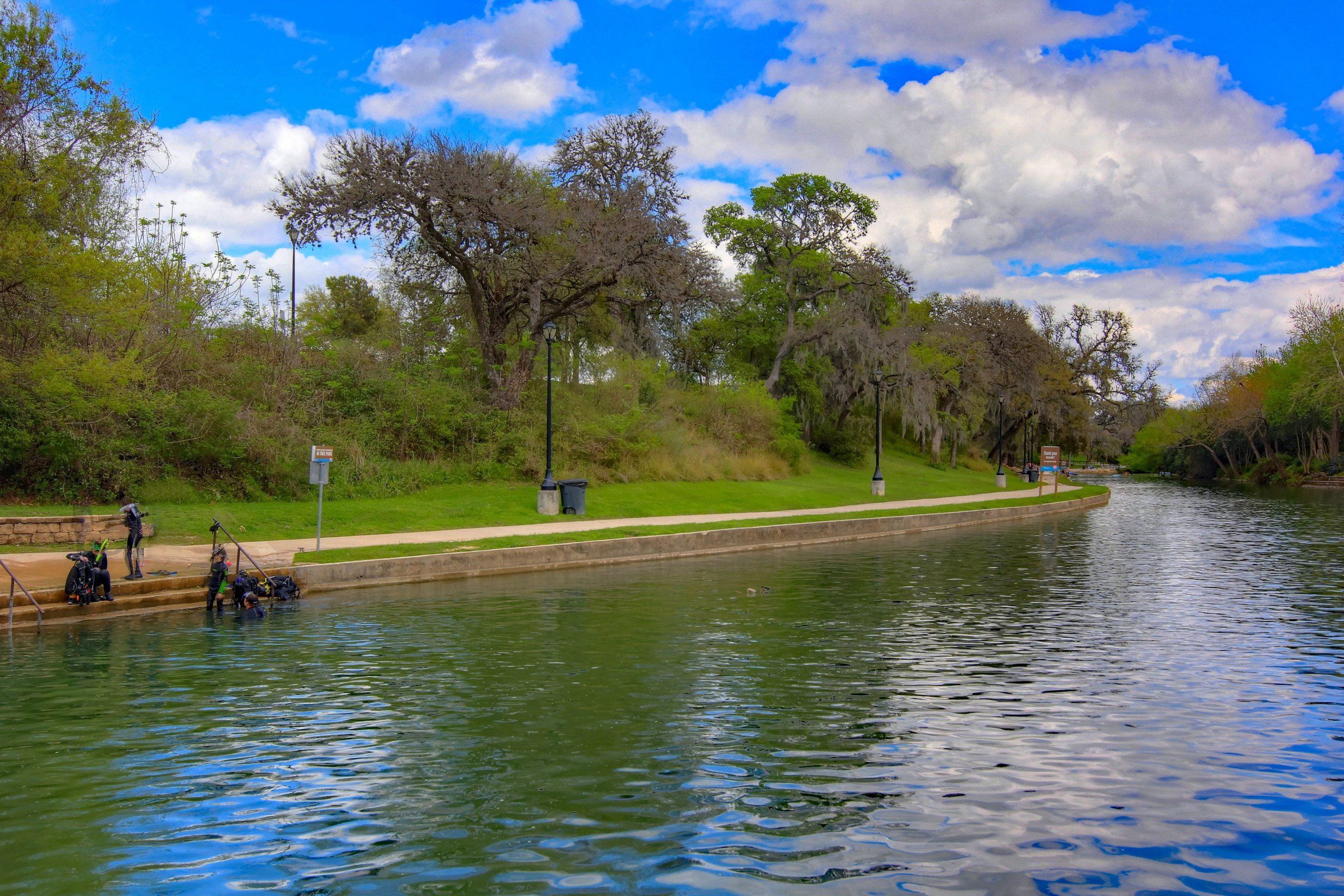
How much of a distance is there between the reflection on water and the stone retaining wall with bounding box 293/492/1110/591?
Answer: 6.93ft

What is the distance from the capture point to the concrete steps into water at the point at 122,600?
561 inches

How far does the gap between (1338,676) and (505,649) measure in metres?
9.57

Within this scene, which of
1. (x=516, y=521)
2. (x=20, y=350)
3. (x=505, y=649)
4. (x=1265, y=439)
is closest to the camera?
(x=505, y=649)

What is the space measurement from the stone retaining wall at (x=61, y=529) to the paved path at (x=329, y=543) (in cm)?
80

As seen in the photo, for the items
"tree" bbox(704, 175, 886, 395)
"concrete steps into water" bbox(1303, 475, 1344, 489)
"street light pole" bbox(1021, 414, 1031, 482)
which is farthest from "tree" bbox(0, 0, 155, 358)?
"concrete steps into water" bbox(1303, 475, 1344, 489)

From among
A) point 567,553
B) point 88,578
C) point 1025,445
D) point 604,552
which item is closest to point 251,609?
point 88,578

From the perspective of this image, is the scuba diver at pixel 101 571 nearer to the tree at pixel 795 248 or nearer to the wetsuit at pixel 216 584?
the wetsuit at pixel 216 584

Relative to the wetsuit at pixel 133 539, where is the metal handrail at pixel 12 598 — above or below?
below

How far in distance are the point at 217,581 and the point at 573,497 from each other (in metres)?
13.0

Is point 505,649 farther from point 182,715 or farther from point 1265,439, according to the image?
point 1265,439

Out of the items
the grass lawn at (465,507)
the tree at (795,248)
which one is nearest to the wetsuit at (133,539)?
the grass lawn at (465,507)

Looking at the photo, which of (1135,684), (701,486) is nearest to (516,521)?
(701,486)

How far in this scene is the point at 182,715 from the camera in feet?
30.3

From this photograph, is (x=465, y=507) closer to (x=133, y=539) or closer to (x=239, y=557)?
(x=239, y=557)
